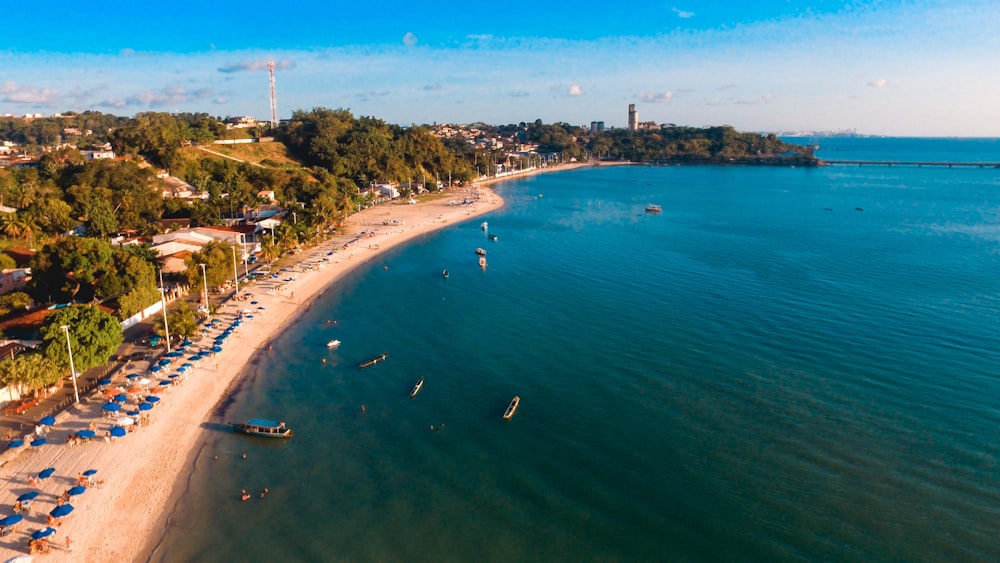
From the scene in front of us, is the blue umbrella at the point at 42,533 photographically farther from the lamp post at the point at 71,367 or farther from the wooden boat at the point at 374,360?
the wooden boat at the point at 374,360

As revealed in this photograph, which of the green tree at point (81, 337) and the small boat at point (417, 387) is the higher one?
the green tree at point (81, 337)

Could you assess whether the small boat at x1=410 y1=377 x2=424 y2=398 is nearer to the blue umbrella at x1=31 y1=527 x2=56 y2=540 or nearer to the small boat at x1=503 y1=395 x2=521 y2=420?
the small boat at x1=503 y1=395 x2=521 y2=420

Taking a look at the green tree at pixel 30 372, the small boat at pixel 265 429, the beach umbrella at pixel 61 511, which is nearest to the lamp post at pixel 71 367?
the green tree at pixel 30 372

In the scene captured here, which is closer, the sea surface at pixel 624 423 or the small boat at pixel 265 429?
the sea surface at pixel 624 423

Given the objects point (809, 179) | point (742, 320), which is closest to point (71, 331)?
point (742, 320)

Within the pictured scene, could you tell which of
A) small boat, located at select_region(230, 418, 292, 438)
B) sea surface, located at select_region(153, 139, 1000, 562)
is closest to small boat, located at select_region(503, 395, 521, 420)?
sea surface, located at select_region(153, 139, 1000, 562)

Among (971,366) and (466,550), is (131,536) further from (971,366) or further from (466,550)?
(971,366)
